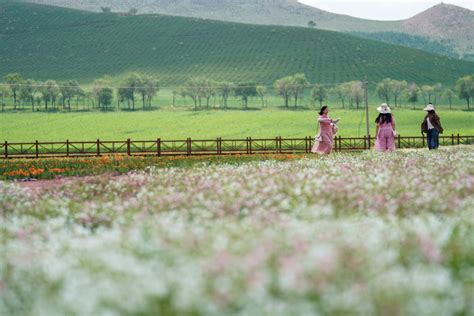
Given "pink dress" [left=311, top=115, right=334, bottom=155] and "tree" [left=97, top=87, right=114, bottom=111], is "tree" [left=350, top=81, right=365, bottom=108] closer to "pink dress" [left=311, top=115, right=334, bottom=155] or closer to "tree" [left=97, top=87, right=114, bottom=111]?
"tree" [left=97, top=87, right=114, bottom=111]

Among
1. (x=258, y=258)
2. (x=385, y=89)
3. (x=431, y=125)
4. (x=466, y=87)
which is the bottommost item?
(x=258, y=258)

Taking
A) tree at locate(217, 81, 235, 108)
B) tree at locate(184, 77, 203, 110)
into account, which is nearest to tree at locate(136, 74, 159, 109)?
tree at locate(184, 77, 203, 110)

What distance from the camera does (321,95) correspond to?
445 ft

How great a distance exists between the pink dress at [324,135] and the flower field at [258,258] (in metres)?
→ 16.6

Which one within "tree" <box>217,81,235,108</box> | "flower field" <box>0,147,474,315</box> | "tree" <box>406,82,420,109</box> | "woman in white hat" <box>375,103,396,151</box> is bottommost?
"flower field" <box>0,147,474,315</box>

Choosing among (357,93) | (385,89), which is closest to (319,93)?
(357,93)

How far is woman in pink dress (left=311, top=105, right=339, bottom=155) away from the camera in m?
29.1

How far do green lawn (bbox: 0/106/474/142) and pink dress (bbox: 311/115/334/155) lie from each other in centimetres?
5219

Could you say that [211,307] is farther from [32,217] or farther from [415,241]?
[32,217]

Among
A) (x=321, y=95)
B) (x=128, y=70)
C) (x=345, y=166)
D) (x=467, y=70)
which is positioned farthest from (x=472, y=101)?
(x=345, y=166)

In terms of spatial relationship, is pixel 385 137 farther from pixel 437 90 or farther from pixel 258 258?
pixel 437 90

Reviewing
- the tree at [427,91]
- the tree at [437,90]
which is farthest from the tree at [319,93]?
the tree at [437,90]

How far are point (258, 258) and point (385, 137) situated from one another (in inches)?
946

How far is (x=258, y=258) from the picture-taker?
20.9ft
